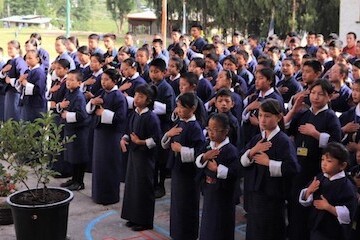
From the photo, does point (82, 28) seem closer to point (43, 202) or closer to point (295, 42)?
point (295, 42)

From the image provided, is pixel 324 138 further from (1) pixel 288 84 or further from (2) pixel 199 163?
(1) pixel 288 84

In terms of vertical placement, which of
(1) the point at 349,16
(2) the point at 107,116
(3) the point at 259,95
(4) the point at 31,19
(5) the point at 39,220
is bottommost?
(5) the point at 39,220

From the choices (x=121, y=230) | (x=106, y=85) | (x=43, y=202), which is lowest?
→ (x=121, y=230)

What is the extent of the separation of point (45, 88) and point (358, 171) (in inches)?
205

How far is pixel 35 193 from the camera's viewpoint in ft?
15.9

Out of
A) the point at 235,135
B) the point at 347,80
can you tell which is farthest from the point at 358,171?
the point at 347,80

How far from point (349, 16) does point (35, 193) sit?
1674cm

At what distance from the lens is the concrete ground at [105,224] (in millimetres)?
5387

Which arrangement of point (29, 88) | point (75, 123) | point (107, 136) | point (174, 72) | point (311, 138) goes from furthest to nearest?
point (29, 88) < point (174, 72) < point (75, 123) < point (107, 136) < point (311, 138)

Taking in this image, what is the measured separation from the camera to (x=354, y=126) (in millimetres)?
4828

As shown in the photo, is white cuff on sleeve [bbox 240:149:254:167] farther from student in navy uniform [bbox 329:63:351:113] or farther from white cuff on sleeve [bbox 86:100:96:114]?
white cuff on sleeve [bbox 86:100:96:114]

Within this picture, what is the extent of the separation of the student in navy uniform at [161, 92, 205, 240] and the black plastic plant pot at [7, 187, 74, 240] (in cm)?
107

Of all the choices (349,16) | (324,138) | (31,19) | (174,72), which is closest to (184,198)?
(324,138)

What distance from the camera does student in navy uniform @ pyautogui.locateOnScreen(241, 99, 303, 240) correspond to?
4250mm
